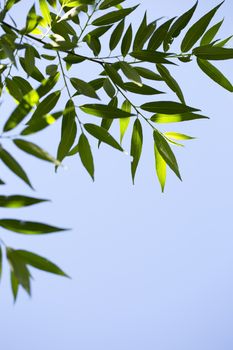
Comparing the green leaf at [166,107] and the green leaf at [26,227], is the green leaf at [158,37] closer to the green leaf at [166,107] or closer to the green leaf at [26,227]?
the green leaf at [166,107]

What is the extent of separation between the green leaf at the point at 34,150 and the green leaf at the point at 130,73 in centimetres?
31

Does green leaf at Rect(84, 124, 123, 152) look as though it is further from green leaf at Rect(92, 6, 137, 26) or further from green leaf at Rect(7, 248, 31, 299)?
green leaf at Rect(7, 248, 31, 299)

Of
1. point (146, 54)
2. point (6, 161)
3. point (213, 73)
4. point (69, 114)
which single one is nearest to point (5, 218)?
point (6, 161)

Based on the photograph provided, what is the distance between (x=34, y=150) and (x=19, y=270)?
171mm

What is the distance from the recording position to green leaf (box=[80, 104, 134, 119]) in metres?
1.09

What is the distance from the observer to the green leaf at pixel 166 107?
1.15m

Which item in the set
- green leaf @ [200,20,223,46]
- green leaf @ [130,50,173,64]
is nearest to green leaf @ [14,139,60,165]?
green leaf @ [130,50,173,64]

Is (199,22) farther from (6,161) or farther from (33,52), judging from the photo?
(6,161)

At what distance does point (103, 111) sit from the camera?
3.68ft

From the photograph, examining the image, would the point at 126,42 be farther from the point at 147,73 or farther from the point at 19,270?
the point at 19,270

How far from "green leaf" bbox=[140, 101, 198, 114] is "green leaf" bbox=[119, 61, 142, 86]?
12cm

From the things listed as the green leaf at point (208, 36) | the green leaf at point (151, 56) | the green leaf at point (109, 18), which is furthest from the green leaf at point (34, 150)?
the green leaf at point (208, 36)

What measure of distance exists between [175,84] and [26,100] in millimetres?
458

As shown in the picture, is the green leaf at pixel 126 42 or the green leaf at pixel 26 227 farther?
the green leaf at pixel 126 42
